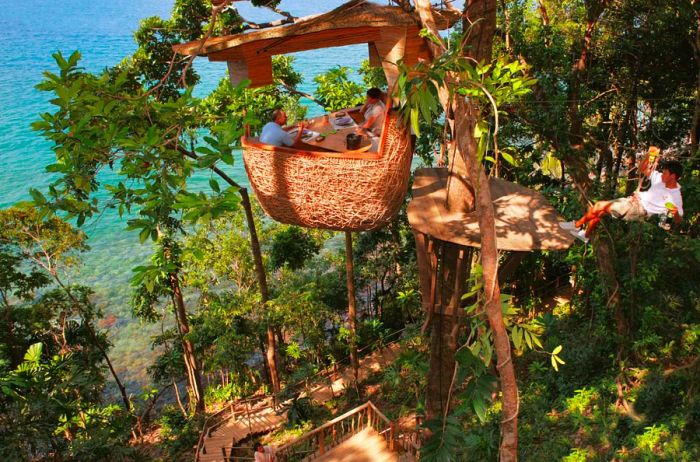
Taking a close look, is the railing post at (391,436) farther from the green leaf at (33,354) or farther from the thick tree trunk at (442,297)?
the green leaf at (33,354)

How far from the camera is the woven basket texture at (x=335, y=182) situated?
277 cm

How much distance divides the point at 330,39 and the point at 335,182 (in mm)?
841

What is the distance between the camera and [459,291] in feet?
11.8

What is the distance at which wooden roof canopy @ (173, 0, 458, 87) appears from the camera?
262cm

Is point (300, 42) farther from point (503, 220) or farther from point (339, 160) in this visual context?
point (503, 220)

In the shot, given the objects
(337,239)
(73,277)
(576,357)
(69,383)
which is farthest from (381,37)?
(73,277)

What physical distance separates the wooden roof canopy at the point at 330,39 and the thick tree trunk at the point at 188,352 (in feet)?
22.2

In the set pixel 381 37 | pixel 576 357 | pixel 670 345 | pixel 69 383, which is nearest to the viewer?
pixel 381 37

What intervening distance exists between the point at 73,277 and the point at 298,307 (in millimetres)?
9909

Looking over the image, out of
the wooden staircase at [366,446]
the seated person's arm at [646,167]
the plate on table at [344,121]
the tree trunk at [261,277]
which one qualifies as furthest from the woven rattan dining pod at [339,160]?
the tree trunk at [261,277]

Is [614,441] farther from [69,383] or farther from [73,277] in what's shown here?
[73,277]

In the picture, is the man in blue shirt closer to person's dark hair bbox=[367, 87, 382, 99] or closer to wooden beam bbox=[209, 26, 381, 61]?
wooden beam bbox=[209, 26, 381, 61]

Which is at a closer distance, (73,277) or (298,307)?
(298,307)

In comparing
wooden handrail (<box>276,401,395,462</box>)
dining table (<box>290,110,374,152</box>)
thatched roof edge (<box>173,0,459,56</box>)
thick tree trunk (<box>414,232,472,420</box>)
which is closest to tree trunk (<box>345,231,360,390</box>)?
wooden handrail (<box>276,401,395,462</box>)
